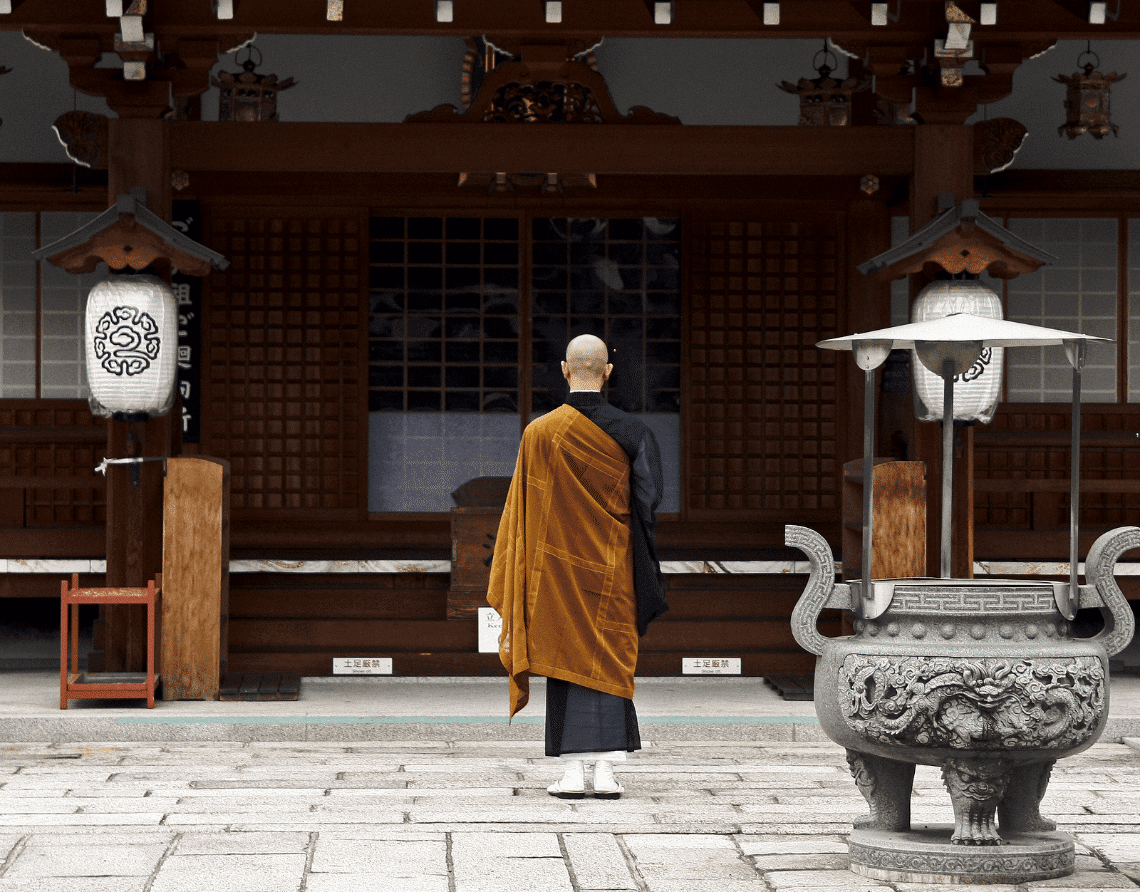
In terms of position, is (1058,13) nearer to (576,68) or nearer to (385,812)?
(576,68)

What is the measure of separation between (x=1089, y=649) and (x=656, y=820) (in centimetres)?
163

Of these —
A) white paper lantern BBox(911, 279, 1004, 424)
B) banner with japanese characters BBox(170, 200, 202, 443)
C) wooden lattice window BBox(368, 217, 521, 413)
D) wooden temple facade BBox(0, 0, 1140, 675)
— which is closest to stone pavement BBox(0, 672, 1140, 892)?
wooden temple facade BBox(0, 0, 1140, 675)

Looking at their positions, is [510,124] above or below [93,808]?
above

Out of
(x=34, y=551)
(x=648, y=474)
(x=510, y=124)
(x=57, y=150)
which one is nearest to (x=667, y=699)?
(x=648, y=474)

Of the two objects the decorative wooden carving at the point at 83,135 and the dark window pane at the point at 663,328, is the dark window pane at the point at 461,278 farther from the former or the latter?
the decorative wooden carving at the point at 83,135

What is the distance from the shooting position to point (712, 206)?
10.0 meters

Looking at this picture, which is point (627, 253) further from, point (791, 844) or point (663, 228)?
point (791, 844)

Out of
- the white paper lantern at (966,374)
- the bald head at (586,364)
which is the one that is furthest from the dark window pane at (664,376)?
the bald head at (586,364)

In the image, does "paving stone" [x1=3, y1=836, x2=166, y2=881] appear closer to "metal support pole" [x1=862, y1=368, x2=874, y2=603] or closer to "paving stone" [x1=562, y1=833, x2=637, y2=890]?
"paving stone" [x1=562, y1=833, x2=637, y2=890]

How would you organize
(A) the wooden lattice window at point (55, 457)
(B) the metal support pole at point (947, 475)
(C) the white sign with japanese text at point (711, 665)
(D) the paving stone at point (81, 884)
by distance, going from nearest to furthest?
1. (D) the paving stone at point (81, 884)
2. (B) the metal support pole at point (947, 475)
3. (C) the white sign with japanese text at point (711, 665)
4. (A) the wooden lattice window at point (55, 457)

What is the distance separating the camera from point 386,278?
10008 millimetres

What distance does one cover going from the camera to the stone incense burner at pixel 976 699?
4.39 metres

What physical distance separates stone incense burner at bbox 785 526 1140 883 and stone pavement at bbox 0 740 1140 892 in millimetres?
124

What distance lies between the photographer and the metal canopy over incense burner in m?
4.39
